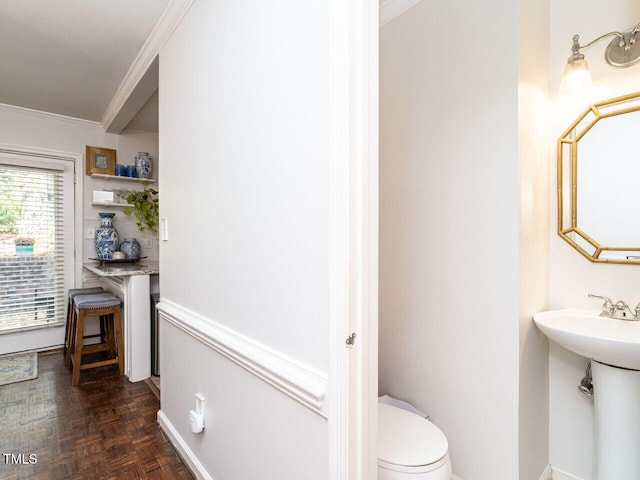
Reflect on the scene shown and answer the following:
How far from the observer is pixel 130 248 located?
3480 mm

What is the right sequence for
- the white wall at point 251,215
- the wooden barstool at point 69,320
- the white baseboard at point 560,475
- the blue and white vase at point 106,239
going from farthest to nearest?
the blue and white vase at point 106,239 < the wooden barstool at point 69,320 < the white baseboard at point 560,475 < the white wall at point 251,215

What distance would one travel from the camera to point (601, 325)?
1354 millimetres

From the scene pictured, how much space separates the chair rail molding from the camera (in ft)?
2.94

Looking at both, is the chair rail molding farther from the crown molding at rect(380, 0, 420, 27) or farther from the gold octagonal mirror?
the crown molding at rect(380, 0, 420, 27)

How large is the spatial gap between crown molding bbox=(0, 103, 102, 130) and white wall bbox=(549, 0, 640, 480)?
409cm

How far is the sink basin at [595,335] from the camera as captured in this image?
113 cm

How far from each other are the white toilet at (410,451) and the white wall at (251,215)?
0.29 meters

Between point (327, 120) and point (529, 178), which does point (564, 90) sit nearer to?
point (529, 178)

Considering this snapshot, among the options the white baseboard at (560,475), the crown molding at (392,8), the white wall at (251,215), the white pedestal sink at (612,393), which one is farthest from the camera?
the crown molding at (392,8)

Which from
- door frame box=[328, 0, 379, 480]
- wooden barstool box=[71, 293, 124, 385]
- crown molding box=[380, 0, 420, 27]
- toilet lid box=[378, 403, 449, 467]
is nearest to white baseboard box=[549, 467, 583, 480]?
toilet lid box=[378, 403, 449, 467]

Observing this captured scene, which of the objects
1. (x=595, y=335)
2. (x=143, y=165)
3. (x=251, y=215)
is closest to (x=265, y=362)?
(x=251, y=215)

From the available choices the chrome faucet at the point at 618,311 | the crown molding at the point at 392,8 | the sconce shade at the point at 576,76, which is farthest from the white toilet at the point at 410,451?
the crown molding at the point at 392,8

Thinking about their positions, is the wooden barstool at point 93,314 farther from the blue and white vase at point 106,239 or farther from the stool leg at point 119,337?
the blue and white vase at point 106,239

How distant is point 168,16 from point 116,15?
298mm
